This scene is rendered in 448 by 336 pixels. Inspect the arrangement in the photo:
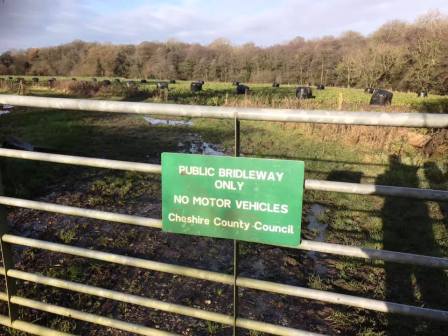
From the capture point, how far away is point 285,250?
16.5 feet

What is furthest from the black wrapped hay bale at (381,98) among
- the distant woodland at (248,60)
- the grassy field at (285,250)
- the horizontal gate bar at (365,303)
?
the distant woodland at (248,60)

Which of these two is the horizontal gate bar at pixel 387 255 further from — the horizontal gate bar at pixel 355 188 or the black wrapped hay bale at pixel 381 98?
the black wrapped hay bale at pixel 381 98

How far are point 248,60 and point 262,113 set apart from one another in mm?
68930

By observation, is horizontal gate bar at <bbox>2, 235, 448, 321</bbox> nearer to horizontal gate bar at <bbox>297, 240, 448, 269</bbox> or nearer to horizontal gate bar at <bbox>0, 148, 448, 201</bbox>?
horizontal gate bar at <bbox>297, 240, 448, 269</bbox>

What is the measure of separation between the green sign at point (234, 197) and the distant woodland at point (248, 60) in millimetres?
47519

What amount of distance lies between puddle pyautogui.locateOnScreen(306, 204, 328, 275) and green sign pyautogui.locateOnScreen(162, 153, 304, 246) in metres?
3.10

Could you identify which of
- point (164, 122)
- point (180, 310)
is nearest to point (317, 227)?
point (180, 310)

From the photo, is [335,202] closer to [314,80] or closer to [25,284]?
[25,284]

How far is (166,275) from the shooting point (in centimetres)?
417

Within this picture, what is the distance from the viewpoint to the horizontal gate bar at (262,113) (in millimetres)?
1501

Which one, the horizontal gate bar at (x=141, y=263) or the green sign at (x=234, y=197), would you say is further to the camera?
the horizontal gate bar at (x=141, y=263)

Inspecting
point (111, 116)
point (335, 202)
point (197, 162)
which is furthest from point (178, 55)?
point (197, 162)

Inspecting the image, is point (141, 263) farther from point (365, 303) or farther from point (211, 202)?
point (365, 303)

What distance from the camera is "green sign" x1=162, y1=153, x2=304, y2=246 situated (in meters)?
1.64
